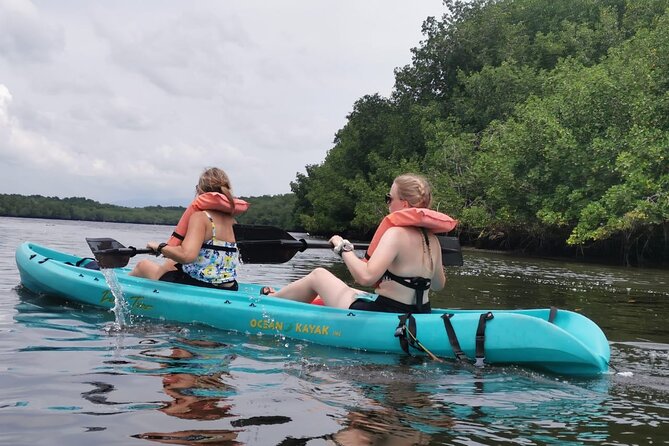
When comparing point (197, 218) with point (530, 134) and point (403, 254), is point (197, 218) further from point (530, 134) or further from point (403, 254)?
point (530, 134)

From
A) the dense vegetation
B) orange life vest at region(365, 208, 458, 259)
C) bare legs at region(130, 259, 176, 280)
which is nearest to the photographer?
orange life vest at region(365, 208, 458, 259)

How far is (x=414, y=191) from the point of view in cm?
514

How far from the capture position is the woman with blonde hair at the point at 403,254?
16.3ft

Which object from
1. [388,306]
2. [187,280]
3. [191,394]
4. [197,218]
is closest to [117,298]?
[187,280]

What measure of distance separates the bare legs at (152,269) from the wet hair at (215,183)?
0.99 metres

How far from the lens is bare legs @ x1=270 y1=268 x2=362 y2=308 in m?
5.67

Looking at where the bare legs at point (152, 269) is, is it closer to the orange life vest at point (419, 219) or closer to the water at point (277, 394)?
the water at point (277, 394)

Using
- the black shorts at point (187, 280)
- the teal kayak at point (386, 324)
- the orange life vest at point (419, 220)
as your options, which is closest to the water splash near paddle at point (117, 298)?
the teal kayak at point (386, 324)

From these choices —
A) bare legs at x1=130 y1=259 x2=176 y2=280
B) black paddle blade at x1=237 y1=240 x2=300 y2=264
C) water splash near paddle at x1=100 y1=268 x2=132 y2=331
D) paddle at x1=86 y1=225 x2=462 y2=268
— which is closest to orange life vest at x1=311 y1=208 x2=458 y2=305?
paddle at x1=86 y1=225 x2=462 y2=268

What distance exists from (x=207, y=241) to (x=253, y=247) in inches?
33.3

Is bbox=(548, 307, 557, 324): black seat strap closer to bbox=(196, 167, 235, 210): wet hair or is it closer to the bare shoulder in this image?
bbox=(196, 167, 235, 210): wet hair

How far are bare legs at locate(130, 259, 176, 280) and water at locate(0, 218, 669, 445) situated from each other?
2.21 feet

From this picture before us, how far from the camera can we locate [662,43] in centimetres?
2425

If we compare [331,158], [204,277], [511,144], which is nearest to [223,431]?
[204,277]
